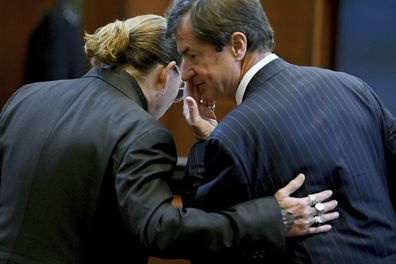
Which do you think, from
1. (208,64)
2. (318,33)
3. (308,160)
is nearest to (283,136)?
(308,160)

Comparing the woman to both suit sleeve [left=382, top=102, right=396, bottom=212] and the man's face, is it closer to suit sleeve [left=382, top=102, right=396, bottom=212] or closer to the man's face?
the man's face

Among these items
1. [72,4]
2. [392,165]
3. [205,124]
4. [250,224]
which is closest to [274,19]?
[72,4]

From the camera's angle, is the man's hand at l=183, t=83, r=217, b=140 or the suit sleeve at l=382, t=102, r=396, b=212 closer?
the suit sleeve at l=382, t=102, r=396, b=212

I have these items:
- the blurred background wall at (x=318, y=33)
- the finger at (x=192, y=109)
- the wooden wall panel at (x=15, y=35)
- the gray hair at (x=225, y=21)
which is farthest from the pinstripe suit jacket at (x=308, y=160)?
the wooden wall panel at (x=15, y=35)

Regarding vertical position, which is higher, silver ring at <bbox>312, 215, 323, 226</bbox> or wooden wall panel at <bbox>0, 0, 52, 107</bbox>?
wooden wall panel at <bbox>0, 0, 52, 107</bbox>

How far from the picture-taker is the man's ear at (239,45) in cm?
195

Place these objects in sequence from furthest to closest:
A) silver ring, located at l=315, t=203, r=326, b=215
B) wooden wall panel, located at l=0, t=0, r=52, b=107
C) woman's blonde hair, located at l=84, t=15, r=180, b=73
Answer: wooden wall panel, located at l=0, t=0, r=52, b=107
woman's blonde hair, located at l=84, t=15, r=180, b=73
silver ring, located at l=315, t=203, r=326, b=215

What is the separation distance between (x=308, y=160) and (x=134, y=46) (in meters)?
0.59

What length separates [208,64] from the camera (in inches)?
78.5

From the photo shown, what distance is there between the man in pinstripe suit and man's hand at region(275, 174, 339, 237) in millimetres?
22

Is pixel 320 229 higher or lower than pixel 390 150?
lower

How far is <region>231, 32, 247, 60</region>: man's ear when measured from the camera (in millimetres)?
1951

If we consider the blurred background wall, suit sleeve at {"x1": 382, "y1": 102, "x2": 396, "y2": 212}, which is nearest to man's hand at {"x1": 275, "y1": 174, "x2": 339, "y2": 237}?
suit sleeve at {"x1": 382, "y1": 102, "x2": 396, "y2": 212}

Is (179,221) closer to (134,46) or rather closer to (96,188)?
(96,188)
